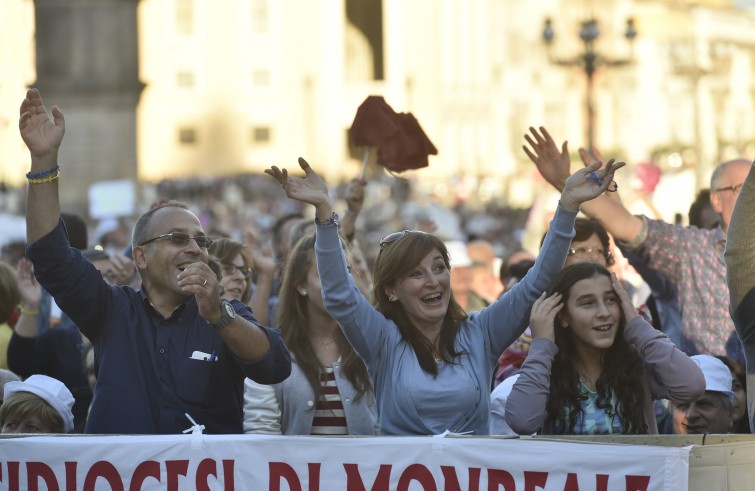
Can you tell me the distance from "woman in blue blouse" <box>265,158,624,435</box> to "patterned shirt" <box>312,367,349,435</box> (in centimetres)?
46

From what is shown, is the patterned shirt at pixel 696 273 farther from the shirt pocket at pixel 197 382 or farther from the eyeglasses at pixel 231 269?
the shirt pocket at pixel 197 382

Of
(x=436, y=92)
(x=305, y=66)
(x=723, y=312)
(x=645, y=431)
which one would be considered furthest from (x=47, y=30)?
(x=305, y=66)

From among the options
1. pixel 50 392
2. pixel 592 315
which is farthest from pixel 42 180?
pixel 592 315

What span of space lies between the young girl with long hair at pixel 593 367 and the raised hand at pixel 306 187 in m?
0.86

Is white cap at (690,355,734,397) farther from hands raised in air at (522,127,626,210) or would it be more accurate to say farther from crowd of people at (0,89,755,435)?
hands raised in air at (522,127,626,210)

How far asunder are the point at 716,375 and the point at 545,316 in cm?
119

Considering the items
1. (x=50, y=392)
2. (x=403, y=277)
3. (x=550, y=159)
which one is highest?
(x=550, y=159)

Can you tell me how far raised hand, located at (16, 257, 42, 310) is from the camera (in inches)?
324

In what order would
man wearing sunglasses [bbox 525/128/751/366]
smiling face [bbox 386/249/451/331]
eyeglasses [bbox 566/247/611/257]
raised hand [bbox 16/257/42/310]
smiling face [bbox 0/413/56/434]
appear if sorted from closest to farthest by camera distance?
smiling face [bbox 386/249/451/331]
smiling face [bbox 0/413/56/434]
eyeglasses [bbox 566/247/611/257]
man wearing sunglasses [bbox 525/128/751/366]
raised hand [bbox 16/257/42/310]

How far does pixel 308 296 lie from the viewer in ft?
22.3

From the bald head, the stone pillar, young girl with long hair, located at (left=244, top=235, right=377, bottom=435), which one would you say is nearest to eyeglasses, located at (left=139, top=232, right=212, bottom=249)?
young girl with long hair, located at (left=244, top=235, right=377, bottom=435)

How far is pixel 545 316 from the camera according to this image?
591 cm

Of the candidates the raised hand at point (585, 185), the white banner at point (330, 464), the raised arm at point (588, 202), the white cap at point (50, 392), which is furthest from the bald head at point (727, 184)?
the white cap at point (50, 392)

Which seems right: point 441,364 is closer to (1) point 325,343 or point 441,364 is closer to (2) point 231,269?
(1) point 325,343
